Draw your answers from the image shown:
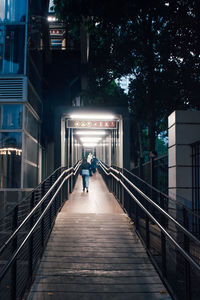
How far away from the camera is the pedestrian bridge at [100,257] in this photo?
525 cm

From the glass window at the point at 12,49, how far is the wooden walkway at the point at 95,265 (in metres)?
6.34

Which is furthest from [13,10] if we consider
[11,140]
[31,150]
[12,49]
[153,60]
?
[153,60]

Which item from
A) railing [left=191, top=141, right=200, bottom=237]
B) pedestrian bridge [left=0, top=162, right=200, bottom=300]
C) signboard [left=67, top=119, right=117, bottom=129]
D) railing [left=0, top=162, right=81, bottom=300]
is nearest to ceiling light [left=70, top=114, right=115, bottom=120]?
signboard [left=67, top=119, right=117, bottom=129]

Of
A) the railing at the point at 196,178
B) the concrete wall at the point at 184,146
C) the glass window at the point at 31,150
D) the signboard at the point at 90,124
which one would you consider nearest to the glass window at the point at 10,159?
the glass window at the point at 31,150

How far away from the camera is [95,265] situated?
6898mm

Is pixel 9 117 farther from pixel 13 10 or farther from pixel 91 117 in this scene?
pixel 13 10

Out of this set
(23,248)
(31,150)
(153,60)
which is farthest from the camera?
(153,60)

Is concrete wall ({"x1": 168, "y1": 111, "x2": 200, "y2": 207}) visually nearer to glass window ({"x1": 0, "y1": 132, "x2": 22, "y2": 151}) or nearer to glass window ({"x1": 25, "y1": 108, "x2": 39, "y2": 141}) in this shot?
glass window ({"x1": 0, "y1": 132, "x2": 22, "y2": 151})

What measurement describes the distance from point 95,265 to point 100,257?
435 mm

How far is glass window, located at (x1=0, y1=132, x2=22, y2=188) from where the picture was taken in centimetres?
1384

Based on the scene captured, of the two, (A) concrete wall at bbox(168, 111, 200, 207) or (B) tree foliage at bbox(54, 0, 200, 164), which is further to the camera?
(B) tree foliage at bbox(54, 0, 200, 164)

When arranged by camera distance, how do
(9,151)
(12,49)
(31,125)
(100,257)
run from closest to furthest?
(100,257)
(9,151)
(12,49)
(31,125)

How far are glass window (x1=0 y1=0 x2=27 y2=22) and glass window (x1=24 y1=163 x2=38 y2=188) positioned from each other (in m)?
5.21

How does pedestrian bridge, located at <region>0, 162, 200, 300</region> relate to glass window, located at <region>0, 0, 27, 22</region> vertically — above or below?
below
